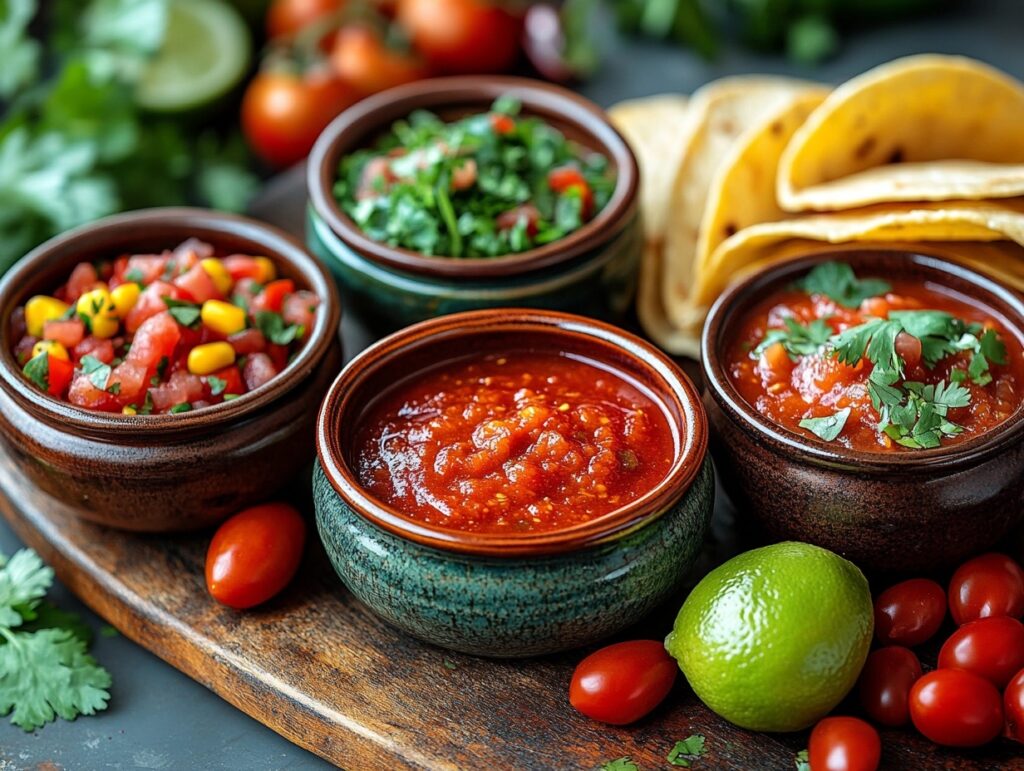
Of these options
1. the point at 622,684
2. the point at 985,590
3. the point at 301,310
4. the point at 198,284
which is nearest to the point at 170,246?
the point at 198,284

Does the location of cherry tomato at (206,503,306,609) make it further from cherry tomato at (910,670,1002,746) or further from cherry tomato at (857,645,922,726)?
cherry tomato at (910,670,1002,746)

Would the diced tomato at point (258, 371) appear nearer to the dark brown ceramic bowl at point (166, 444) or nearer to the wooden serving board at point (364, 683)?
the dark brown ceramic bowl at point (166, 444)

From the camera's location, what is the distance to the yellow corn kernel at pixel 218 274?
359 centimetres

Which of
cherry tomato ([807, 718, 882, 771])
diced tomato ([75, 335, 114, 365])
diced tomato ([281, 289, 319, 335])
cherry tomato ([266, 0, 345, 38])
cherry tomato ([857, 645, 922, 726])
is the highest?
diced tomato ([75, 335, 114, 365])

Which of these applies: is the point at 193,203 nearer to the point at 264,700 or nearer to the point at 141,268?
the point at 141,268

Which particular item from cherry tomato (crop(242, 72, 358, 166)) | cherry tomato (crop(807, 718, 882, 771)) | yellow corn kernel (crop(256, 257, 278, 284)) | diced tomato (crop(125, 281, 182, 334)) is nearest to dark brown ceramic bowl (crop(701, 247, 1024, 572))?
cherry tomato (crop(807, 718, 882, 771))

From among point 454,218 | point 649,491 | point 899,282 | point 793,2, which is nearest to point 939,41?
point 793,2

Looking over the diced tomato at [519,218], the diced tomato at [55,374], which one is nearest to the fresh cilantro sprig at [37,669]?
the diced tomato at [55,374]

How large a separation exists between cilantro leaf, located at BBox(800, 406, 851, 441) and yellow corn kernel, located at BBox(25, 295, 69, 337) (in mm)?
2077

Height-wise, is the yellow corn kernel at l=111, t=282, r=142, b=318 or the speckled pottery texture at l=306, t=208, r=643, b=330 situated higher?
the yellow corn kernel at l=111, t=282, r=142, b=318

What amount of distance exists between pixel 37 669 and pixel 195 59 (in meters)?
3.39

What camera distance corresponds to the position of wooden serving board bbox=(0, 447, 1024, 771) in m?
2.94

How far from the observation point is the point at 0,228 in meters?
4.48

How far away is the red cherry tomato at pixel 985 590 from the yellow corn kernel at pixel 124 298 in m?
2.34
